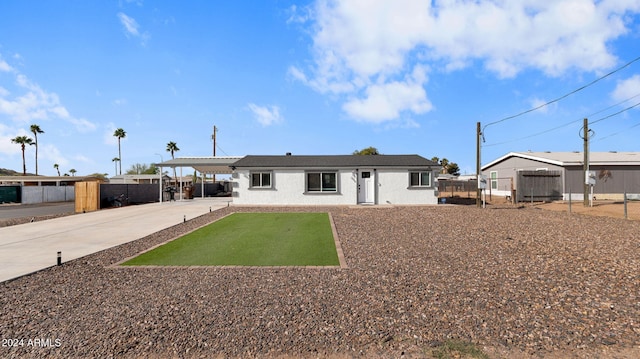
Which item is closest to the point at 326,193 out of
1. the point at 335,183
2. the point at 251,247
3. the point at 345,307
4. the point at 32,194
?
the point at 335,183

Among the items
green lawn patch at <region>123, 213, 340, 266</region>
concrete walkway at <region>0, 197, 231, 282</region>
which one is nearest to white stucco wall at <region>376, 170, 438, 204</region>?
green lawn patch at <region>123, 213, 340, 266</region>

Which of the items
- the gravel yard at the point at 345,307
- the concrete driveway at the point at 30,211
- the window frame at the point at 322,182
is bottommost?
the concrete driveway at the point at 30,211

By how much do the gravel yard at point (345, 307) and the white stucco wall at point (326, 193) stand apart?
13154 millimetres

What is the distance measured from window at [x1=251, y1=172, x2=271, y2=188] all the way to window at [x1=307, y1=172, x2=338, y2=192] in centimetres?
294

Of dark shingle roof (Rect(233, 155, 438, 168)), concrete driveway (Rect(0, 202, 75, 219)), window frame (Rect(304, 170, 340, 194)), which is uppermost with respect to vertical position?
dark shingle roof (Rect(233, 155, 438, 168))

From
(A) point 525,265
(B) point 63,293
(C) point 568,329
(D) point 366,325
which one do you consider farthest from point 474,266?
(B) point 63,293

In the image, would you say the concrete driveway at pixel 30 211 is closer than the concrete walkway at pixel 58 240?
No

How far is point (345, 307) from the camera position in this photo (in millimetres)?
4461

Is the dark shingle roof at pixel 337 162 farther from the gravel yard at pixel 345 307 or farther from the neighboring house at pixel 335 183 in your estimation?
the gravel yard at pixel 345 307

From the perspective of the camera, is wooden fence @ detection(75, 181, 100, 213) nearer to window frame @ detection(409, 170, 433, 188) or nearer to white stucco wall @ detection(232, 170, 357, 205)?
white stucco wall @ detection(232, 170, 357, 205)

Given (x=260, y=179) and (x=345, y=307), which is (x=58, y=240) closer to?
(x=345, y=307)

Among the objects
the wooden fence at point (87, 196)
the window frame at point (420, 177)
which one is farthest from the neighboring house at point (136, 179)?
the window frame at point (420, 177)

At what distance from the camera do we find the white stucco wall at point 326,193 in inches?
828

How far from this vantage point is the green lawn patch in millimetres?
7074
